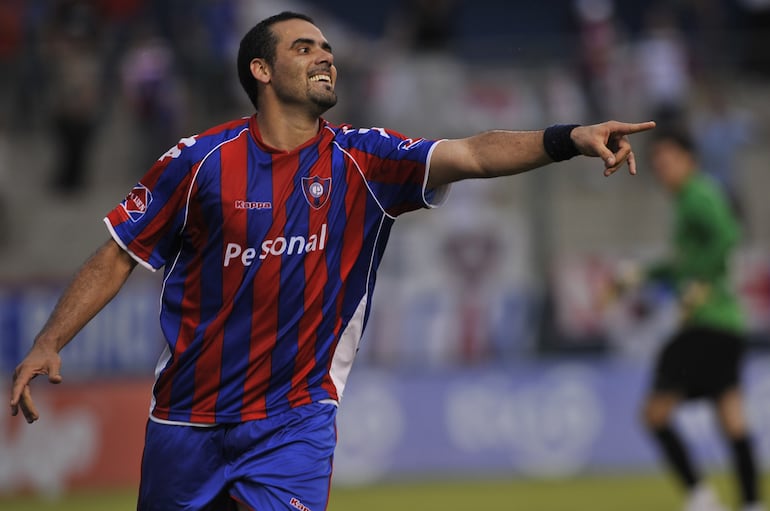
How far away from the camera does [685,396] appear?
942cm

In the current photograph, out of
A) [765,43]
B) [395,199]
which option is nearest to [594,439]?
[765,43]

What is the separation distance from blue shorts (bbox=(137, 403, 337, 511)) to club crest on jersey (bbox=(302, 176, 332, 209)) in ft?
2.63

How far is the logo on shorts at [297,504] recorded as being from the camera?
5.19 meters

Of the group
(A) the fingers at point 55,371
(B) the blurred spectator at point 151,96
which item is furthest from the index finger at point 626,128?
(B) the blurred spectator at point 151,96

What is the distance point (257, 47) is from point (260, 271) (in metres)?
0.93

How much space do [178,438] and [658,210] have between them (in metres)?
9.36

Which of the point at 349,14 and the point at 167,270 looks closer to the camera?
the point at 167,270

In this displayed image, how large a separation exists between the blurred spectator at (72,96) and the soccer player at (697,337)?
7.16 m

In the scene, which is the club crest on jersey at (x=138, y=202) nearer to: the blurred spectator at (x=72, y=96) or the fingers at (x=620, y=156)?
the fingers at (x=620, y=156)

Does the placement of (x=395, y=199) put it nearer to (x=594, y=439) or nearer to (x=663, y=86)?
(x=594, y=439)

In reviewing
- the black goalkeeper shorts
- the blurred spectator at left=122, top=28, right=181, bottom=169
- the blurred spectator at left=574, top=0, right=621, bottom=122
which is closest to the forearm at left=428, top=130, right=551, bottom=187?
the black goalkeeper shorts

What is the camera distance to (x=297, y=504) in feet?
17.1

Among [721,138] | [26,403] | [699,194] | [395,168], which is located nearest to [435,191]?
[395,168]

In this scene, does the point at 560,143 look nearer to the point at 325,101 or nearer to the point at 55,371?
the point at 325,101
